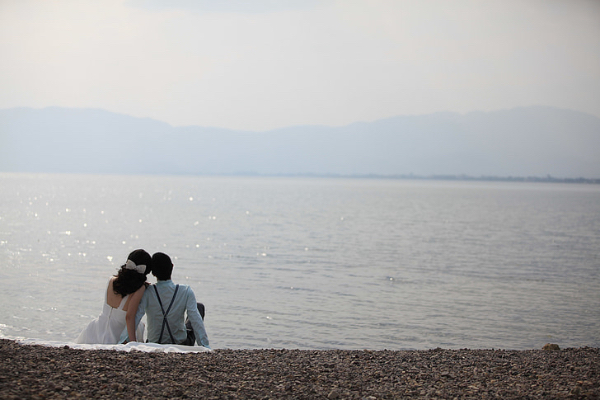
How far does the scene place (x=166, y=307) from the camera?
8094mm

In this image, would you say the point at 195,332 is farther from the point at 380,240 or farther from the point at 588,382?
the point at 380,240

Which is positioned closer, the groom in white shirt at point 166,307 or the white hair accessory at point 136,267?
the white hair accessory at point 136,267

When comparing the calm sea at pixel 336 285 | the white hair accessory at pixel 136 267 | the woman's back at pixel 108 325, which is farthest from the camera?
the calm sea at pixel 336 285

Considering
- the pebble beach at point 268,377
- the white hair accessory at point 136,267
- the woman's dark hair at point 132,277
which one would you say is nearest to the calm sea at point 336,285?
the pebble beach at point 268,377

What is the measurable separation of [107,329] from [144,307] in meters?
0.68

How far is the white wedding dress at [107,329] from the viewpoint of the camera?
8.21 metres

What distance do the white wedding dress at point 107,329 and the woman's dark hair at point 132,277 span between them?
14.4 inches

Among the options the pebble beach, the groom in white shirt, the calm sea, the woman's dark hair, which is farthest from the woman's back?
the calm sea

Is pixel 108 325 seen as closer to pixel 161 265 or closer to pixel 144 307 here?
pixel 144 307

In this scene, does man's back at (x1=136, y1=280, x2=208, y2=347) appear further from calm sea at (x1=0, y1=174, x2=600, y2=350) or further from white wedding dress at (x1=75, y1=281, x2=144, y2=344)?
calm sea at (x1=0, y1=174, x2=600, y2=350)

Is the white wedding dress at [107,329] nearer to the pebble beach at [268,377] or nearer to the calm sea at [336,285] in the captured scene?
the pebble beach at [268,377]

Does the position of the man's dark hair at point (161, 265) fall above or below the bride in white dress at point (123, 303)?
above

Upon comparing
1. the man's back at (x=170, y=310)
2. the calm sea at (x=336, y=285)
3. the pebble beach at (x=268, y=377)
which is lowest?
the calm sea at (x=336, y=285)

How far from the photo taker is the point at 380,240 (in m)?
40.2
